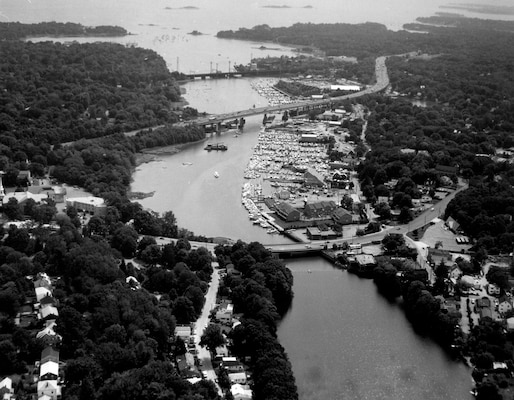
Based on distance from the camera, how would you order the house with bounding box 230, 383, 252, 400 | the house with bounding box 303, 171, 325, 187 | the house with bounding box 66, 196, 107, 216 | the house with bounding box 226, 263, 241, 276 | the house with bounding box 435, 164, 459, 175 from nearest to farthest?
the house with bounding box 230, 383, 252, 400 → the house with bounding box 226, 263, 241, 276 → the house with bounding box 66, 196, 107, 216 → the house with bounding box 303, 171, 325, 187 → the house with bounding box 435, 164, 459, 175

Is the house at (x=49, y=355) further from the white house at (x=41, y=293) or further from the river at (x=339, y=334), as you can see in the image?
the river at (x=339, y=334)

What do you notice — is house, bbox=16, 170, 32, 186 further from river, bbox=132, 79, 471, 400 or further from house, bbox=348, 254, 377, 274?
house, bbox=348, 254, 377, 274

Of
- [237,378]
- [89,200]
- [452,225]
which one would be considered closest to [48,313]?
[237,378]

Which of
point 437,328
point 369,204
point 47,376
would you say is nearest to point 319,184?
point 369,204

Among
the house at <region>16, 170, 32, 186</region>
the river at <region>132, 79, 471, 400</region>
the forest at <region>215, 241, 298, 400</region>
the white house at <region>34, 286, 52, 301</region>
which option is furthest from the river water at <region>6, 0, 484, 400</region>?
the white house at <region>34, 286, 52, 301</region>

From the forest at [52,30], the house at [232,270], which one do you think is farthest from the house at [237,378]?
the forest at [52,30]

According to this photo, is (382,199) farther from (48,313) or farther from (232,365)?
(48,313)
